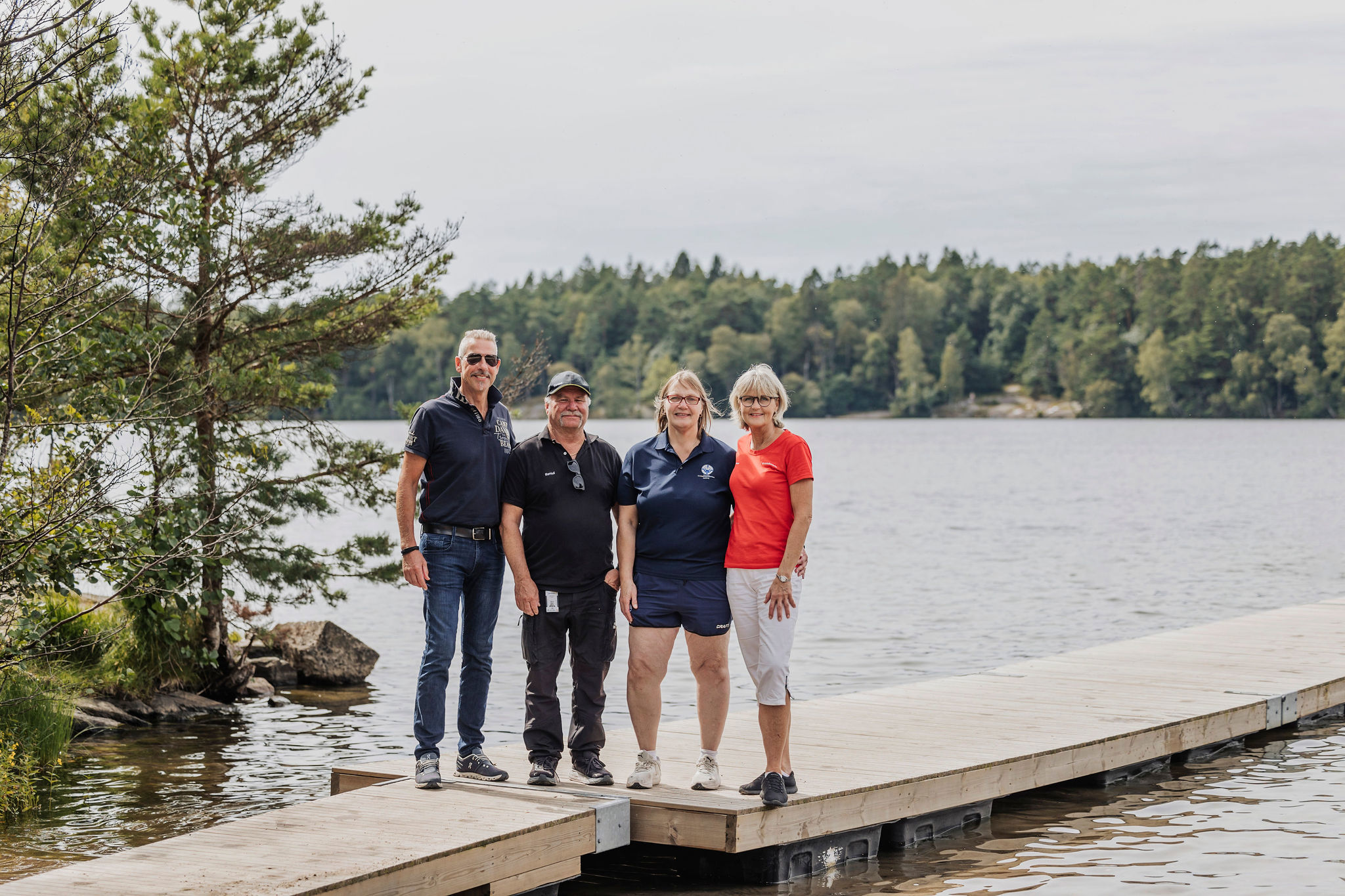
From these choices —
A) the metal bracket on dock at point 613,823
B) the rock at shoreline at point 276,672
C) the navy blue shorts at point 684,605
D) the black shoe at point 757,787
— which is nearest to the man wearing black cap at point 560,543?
the navy blue shorts at point 684,605

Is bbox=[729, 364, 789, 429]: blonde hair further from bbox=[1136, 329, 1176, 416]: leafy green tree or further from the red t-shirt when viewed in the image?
bbox=[1136, 329, 1176, 416]: leafy green tree

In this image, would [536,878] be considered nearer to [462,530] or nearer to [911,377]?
[462,530]

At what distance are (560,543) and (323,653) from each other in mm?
8766

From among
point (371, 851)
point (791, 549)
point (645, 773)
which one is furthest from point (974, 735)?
point (371, 851)

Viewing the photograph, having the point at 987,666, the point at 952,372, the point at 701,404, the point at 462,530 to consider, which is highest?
the point at 952,372

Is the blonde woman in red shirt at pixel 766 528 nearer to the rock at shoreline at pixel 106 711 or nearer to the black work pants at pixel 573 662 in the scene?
the black work pants at pixel 573 662

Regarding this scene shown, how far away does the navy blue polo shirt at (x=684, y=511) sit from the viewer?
6797 millimetres

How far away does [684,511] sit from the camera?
6.79m

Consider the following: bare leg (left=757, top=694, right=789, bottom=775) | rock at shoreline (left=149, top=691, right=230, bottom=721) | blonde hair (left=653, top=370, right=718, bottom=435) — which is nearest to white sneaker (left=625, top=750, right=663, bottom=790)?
bare leg (left=757, top=694, right=789, bottom=775)

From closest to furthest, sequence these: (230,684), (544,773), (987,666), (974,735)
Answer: (544,773), (974,735), (230,684), (987,666)

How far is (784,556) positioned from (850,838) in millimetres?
1961

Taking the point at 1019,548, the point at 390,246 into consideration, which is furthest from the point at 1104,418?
the point at 390,246

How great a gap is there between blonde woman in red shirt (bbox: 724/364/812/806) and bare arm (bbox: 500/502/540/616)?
97 centimetres

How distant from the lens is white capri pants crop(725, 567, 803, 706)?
22.0ft
